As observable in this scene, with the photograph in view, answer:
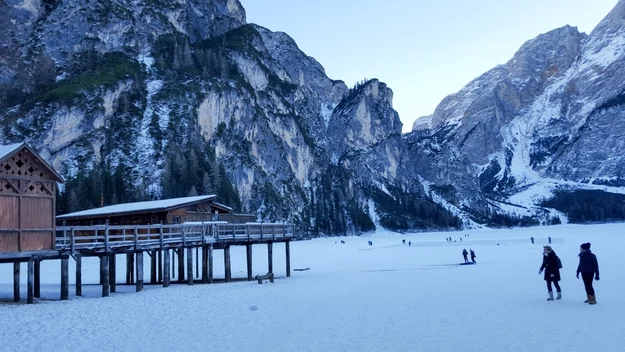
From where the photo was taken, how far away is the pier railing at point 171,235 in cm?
2869

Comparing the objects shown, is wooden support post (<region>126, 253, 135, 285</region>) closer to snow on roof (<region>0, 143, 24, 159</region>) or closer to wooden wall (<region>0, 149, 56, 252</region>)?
wooden wall (<region>0, 149, 56, 252</region>)

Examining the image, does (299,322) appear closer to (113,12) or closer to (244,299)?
(244,299)

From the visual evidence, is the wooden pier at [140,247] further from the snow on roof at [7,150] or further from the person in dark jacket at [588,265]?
the person in dark jacket at [588,265]

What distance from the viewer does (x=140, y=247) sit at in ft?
104

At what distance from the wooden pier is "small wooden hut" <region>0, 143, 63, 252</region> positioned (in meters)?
0.84

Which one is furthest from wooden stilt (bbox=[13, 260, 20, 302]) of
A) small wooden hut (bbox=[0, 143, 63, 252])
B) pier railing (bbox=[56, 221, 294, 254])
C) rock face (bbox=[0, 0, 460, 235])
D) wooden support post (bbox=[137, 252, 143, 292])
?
rock face (bbox=[0, 0, 460, 235])

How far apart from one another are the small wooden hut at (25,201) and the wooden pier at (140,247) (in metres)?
0.84

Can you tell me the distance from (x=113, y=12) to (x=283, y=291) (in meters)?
Answer: 154

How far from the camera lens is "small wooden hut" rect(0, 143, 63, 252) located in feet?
82.4

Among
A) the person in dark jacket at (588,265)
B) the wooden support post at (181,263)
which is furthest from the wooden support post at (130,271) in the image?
the person in dark jacket at (588,265)

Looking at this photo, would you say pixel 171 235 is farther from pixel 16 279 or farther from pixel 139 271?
pixel 16 279

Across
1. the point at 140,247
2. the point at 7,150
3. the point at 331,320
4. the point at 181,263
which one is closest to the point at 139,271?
the point at 140,247

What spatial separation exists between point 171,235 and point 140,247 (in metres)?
6.05

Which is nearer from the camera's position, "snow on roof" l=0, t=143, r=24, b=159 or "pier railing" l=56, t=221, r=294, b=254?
"snow on roof" l=0, t=143, r=24, b=159
